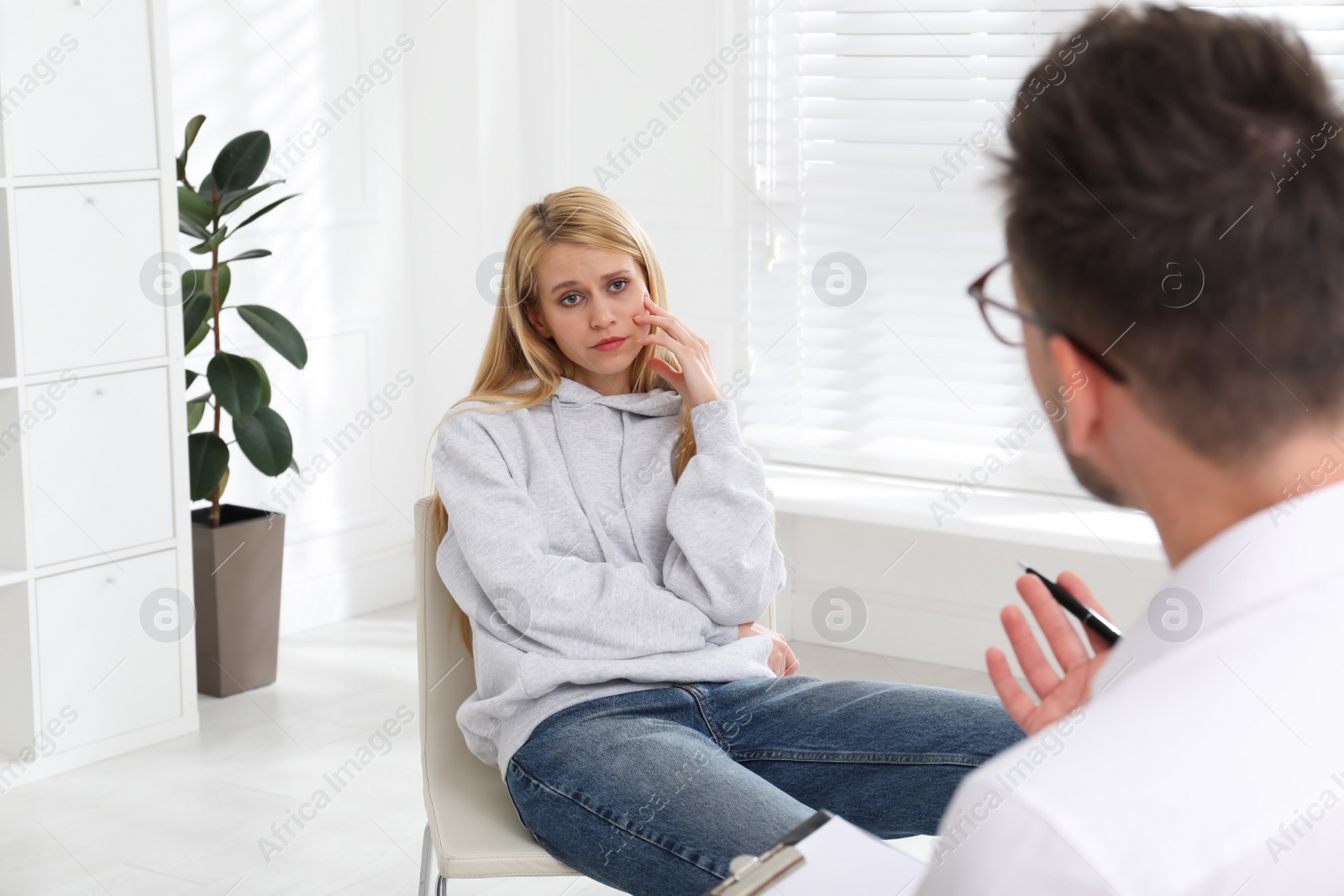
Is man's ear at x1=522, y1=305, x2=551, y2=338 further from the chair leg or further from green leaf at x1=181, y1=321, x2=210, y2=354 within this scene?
green leaf at x1=181, y1=321, x2=210, y2=354

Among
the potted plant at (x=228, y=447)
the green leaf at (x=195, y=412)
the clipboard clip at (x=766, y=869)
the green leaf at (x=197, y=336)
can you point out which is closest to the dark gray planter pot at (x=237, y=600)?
the potted plant at (x=228, y=447)

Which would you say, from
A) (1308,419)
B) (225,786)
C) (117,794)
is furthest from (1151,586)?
(1308,419)

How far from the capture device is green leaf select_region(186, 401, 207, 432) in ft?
10.7

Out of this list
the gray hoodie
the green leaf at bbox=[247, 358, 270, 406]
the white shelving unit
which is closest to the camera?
the gray hoodie

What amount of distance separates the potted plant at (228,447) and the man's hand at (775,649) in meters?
1.59

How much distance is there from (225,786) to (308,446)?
124 cm

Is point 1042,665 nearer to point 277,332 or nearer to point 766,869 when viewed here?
point 766,869

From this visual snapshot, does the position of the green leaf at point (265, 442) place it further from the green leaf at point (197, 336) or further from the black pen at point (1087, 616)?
the black pen at point (1087, 616)

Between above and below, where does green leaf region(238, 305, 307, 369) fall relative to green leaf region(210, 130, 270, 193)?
below

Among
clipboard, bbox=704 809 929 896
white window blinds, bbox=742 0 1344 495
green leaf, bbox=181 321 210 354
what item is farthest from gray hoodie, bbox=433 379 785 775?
white window blinds, bbox=742 0 1344 495

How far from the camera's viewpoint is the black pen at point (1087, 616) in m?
0.90

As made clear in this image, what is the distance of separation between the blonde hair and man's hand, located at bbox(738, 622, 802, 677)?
24cm

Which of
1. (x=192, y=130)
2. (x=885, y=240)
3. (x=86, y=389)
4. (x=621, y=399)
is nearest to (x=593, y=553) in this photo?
(x=621, y=399)

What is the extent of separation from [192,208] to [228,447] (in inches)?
21.5
